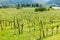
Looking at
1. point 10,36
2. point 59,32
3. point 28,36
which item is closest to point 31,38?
point 28,36

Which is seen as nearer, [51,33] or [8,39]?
[8,39]

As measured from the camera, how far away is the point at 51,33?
219 feet

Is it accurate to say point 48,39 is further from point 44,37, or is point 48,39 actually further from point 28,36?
point 28,36

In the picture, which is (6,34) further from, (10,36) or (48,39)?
(48,39)

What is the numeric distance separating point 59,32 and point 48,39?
469 inches

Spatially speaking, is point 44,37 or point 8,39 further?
point 44,37

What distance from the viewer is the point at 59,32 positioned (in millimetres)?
68688

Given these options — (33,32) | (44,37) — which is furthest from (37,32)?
(44,37)

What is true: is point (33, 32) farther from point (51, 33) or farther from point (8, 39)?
point (8, 39)

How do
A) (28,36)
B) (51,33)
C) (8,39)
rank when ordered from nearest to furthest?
(8,39), (28,36), (51,33)

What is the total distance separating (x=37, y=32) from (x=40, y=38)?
28.0 ft

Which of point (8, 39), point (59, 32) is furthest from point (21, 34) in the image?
point (59, 32)

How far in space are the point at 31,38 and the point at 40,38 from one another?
9.77 feet

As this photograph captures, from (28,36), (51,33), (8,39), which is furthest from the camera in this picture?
(51,33)
